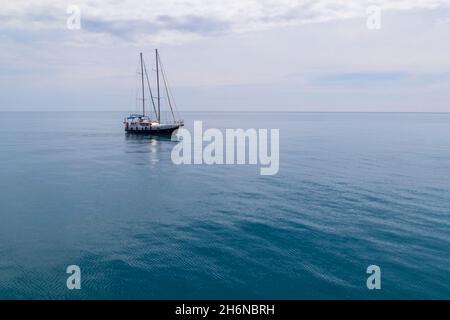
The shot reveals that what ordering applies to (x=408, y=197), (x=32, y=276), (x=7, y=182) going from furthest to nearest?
(x=7, y=182), (x=408, y=197), (x=32, y=276)

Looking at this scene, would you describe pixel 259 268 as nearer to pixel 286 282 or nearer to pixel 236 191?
pixel 286 282

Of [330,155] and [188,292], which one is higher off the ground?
[330,155]

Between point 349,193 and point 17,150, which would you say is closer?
point 349,193

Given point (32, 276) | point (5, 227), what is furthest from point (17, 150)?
point (32, 276)
